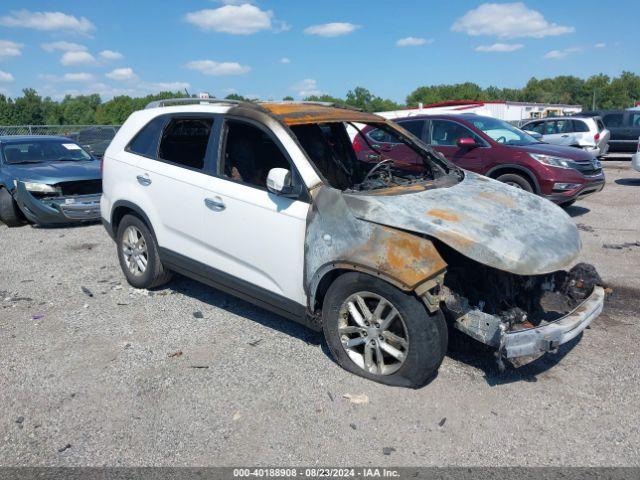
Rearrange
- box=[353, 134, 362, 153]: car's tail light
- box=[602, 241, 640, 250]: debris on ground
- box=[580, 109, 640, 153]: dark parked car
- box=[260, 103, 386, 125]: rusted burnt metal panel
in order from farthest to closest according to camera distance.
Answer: box=[580, 109, 640, 153]: dark parked car
box=[602, 241, 640, 250]: debris on ground
box=[353, 134, 362, 153]: car's tail light
box=[260, 103, 386, 125]: rusted burnt metal panel

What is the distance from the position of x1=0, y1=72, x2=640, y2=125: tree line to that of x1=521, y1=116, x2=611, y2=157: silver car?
126 feet

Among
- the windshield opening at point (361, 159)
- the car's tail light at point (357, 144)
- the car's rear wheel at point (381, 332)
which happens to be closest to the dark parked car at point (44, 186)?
the car's tail light at point (357, 144)

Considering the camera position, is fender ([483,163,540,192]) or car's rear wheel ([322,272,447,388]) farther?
fender ([483,163,540,192])

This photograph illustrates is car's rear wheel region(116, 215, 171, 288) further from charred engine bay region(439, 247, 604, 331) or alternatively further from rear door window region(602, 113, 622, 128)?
rear door window region(602, 113, 622, 128)

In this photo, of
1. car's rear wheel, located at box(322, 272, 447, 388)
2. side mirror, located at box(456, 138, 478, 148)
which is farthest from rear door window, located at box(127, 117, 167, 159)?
side mirror, located at box(456, 138, 478, 148)

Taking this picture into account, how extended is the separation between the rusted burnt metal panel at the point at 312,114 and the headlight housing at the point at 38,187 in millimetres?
5519

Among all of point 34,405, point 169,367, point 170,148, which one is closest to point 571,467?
point 169,367

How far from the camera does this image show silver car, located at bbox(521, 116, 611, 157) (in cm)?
1695

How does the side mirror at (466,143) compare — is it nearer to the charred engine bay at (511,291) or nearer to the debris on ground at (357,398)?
the charred engine bay at (511,291)

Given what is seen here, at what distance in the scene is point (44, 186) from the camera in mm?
8656

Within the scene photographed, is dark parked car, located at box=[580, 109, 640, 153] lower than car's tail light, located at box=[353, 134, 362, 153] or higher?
higher

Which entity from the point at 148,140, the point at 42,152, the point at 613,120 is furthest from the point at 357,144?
the point at 613,120

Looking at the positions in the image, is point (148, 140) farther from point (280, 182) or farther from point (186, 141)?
point (280, 182)

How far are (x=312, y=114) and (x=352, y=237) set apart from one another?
56.2 inches
